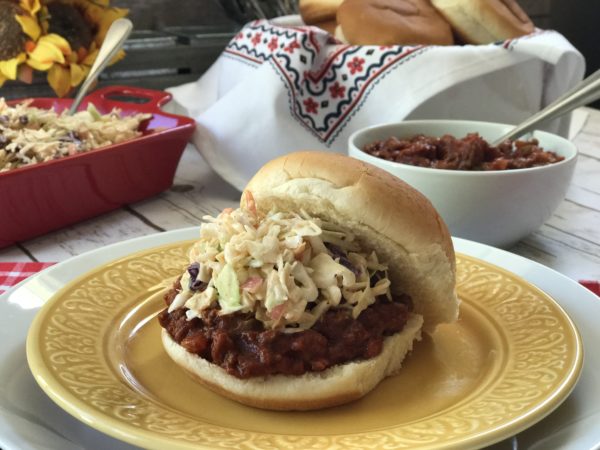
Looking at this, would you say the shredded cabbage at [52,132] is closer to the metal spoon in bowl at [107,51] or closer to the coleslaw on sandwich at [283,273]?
the metal spoon in bowl at [107,51]

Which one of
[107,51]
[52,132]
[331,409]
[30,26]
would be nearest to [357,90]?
[107,51]

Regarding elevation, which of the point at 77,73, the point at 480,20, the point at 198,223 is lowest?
the point at 198,223

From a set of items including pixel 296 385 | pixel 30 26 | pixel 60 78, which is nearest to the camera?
pixel 296 385

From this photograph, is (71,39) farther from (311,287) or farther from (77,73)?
(311,287)

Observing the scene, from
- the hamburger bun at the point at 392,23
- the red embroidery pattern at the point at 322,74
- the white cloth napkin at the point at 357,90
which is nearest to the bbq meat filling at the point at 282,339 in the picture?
the white cloth napkin at the point at 357,90

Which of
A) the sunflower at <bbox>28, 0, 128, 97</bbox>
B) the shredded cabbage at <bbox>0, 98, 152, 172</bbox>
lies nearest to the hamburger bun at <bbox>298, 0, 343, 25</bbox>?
the sunflower at <bbox>28, 0, 128, 97</bbox>

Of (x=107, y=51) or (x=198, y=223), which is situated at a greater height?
(x=107, y=51)
